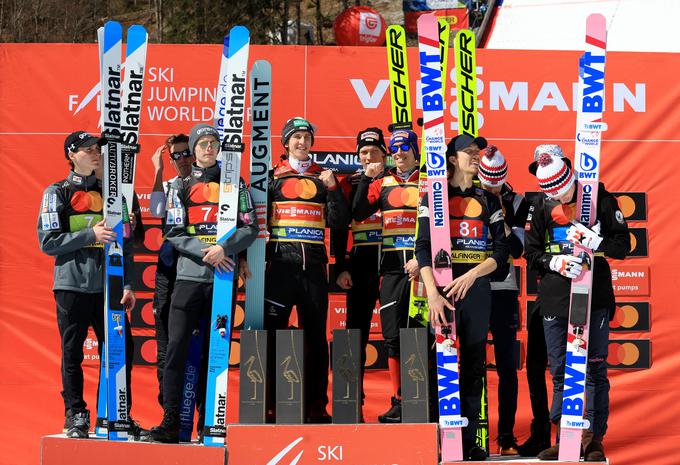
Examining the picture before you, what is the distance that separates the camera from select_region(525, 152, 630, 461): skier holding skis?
446 cm

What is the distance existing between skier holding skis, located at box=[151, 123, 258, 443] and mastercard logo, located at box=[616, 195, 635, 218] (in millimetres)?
2863

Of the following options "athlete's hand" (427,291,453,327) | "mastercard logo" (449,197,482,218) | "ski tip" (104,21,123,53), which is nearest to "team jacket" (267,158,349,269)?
"mastercard logo" (449,197,482,218)

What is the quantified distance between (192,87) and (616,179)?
9.87 feet

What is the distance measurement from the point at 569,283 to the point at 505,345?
29.0 inches

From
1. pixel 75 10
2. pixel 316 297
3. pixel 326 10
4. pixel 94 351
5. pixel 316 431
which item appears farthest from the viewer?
pixel 326 10

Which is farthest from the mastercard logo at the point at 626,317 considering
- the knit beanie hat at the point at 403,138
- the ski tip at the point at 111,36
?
the ski tip at the point at 111,36

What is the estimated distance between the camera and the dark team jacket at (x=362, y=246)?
513 centimetres

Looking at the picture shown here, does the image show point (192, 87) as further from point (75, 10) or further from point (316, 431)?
point (75, 10)

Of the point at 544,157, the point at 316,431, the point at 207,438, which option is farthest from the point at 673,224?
the point at 207,438

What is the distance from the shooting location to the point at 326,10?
24453 millimetres

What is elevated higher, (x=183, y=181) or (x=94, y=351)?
(x=183, y=181)

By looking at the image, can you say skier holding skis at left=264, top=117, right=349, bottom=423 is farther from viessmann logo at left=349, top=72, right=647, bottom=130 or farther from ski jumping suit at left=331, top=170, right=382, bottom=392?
viessmann logo at left=349, top=72, right=647, bottom=130

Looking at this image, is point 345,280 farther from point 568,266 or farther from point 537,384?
point 568,266

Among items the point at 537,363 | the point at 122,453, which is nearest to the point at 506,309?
the point at 537,363
